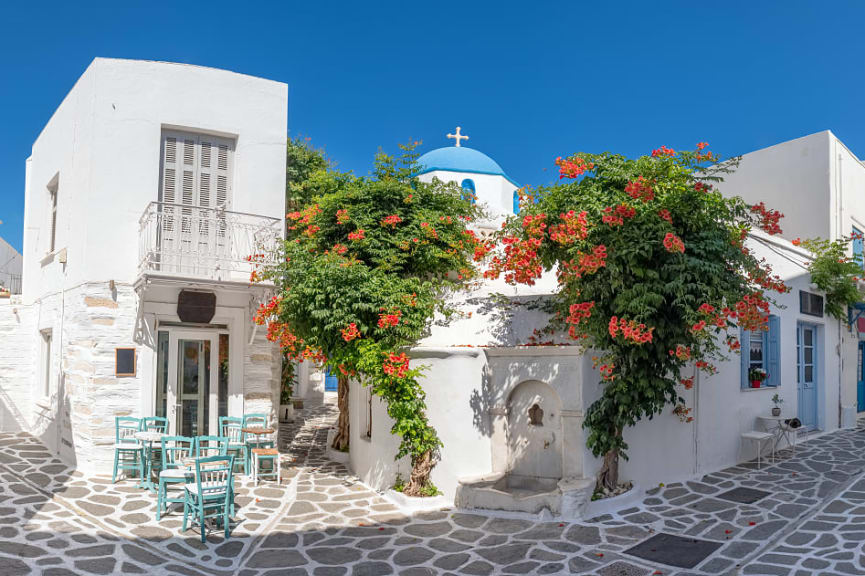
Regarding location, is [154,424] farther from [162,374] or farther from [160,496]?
[160,496]

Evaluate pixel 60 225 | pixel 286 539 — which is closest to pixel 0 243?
pixel 60 225

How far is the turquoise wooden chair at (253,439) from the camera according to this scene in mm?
10330

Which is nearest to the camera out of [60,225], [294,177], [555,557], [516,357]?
[555,557]

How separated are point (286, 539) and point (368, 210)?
5.47m

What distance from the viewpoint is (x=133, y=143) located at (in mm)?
10555

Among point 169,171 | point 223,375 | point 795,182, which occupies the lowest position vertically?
point 223,375

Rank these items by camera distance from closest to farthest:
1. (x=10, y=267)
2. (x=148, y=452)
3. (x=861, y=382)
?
(x=148, y=452), (x=861, y=382), (x=10, y=267)

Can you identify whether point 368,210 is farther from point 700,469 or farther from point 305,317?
point 700,469

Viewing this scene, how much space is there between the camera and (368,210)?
1084 centimetres

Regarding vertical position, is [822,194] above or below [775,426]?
above

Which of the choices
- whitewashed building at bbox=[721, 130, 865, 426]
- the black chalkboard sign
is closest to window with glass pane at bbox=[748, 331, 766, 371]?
whitewashed building at bbox=[721, 130, 865, 426]

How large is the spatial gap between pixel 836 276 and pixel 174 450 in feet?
43.8

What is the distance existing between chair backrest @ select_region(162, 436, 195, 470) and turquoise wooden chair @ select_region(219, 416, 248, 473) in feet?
1.85

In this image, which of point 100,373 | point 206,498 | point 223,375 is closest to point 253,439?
point 223,375
